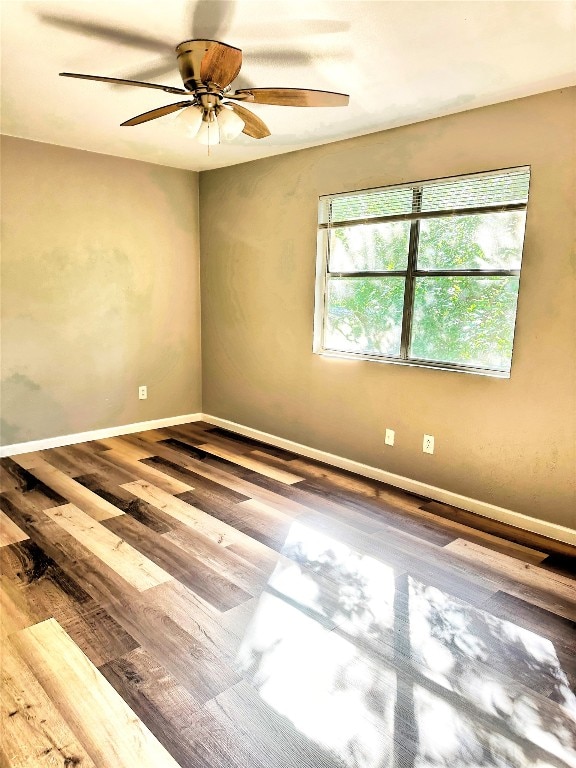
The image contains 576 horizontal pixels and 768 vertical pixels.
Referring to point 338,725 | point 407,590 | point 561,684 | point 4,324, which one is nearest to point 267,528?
point 407,590

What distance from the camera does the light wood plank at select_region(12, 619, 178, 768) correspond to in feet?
4.60

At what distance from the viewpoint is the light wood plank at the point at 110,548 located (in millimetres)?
2289

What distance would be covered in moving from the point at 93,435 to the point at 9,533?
175 cm

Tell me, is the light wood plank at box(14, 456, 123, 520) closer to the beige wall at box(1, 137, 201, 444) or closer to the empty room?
the empty room

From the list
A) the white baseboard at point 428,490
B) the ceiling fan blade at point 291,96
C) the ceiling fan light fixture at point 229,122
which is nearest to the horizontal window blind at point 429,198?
the ceiling fan blade at point 291,96

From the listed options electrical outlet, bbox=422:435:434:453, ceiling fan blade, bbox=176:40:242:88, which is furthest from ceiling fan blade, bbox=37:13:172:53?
electrical outlet, bbox=422:435:434:453

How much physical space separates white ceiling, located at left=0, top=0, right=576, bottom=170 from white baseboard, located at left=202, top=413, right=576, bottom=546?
240cm

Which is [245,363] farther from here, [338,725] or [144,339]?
[338,725]

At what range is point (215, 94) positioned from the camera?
2105mm

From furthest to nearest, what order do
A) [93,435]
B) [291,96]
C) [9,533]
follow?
1. [93,435]
2. [9,533]
3. [291,96]

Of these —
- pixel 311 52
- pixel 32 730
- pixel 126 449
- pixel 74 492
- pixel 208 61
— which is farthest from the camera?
pixel 126 449

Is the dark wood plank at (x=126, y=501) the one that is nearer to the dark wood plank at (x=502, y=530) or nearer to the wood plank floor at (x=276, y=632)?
the wood plank floor at (x=276, y=632)

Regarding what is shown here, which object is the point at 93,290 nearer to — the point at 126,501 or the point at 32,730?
the point at 126,501

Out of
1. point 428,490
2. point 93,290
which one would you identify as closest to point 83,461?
point 93,290
